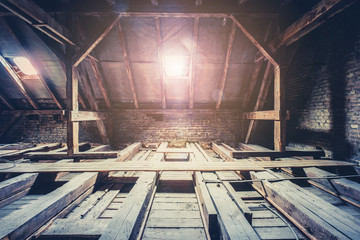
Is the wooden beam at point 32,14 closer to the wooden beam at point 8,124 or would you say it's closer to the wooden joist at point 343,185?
the wooden beam at point 8,124

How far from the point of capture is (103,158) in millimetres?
3057

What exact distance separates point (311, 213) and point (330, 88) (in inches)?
116

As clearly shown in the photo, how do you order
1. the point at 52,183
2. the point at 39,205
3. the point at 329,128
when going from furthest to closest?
the point at 329,128 → the point at 52,183 → the point at 39,205

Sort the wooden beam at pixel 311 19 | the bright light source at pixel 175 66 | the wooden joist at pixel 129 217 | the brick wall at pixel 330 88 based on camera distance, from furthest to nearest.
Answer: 1. the bright light source at pixel 175 66
2. the brick wall at pixel 330 88
3. the wooden beam at pixel 311 19
4. the wooden joist at pixel 129 217

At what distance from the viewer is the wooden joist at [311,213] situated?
1.12m

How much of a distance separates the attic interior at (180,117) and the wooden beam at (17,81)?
4 cm

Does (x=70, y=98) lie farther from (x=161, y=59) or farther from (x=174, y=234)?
(x=174, y=234)

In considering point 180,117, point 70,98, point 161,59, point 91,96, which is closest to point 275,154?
point 180,117

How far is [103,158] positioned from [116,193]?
1170 millimetres

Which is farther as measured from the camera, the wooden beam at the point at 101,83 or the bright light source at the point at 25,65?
the bright light source at the point at 25,65

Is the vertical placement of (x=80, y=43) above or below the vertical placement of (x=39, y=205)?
above

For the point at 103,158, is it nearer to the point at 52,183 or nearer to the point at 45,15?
the point at 52,183

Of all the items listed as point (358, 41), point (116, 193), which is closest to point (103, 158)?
point (116, 193)

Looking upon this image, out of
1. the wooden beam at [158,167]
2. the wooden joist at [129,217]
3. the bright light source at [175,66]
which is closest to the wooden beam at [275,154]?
the wooden beam at [158,167]
